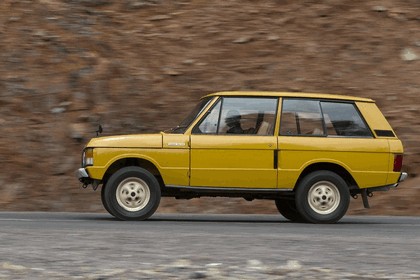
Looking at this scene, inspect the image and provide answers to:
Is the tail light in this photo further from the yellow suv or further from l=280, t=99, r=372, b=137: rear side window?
l=280, t=99, r=372, b=137: rear side window

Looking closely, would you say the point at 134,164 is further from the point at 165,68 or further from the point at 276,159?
the point at 165,68

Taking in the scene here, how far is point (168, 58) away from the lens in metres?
23.4

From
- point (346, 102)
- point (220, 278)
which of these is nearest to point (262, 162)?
point (346, 102)

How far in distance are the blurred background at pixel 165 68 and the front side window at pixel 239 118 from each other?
13.0ft

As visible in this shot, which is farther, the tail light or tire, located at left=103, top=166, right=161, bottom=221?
the tail light

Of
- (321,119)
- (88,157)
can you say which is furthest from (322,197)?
(88,157)

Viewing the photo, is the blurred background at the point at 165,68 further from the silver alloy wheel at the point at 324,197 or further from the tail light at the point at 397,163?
the silver alloy wheel at the point at 324,197

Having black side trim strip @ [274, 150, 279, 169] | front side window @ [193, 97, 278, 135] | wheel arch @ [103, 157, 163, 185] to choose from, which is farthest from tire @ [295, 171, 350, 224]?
wheel arch @ [103, 157, 163, 185]

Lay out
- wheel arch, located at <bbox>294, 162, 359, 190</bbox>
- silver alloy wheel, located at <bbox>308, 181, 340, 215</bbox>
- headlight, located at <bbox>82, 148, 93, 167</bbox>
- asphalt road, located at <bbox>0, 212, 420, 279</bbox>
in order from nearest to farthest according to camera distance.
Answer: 1. asphalt road, located at <bbox>0, 212, 420, 279</bbox>
2. headlight, located at <bbox>82, 148, 93, 167</bbox>
3. silver alloy wheel, located at <bbox>308, 181, 340, 215</bbox>
4. wheel arch, located at <bbox>294, 162, 359, 190</bbox>

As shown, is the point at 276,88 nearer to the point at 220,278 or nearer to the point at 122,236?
the point at 122,236

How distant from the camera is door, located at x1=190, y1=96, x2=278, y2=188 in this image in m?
13.8

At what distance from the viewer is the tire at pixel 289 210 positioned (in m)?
15.1

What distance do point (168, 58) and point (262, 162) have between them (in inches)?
393

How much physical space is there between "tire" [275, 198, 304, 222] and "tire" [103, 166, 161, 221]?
2448 millimetres
